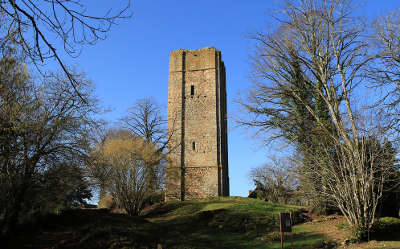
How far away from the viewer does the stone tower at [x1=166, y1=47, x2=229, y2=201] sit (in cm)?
2603

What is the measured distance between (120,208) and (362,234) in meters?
15.0

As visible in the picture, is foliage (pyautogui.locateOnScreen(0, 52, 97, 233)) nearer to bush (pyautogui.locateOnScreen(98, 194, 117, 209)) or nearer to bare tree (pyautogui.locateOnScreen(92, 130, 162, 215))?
bare tree (pyautogui.locateOnScreen(92, 130, 162, 215))

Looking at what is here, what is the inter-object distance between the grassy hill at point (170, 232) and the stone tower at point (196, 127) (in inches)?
329

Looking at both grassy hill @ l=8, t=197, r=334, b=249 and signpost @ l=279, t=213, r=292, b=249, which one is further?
grassy hill @ l=8, t=197, r=334, b=249

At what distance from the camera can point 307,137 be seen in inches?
564

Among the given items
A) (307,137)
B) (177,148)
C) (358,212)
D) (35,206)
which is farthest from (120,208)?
(358,212)

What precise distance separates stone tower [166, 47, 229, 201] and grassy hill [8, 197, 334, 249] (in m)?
8.36

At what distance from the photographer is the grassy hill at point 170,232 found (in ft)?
35.8

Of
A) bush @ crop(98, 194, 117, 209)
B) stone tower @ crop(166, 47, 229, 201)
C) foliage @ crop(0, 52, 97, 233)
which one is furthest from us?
stone tower @ crop(166, 47, 229, 201)

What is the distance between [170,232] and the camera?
1367cm

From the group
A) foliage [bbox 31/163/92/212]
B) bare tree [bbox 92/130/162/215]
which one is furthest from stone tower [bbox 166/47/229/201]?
foliage [bbox 31/163/92/212]

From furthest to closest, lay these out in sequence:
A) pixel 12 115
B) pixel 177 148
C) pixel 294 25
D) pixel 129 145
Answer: pixel 177 148 → pixel 129 145 → pixel 294 25 → pixel 12 115

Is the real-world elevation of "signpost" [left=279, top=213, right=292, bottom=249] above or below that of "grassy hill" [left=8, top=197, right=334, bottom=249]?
above

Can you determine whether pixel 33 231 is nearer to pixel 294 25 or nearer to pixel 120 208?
pixel 120 208
